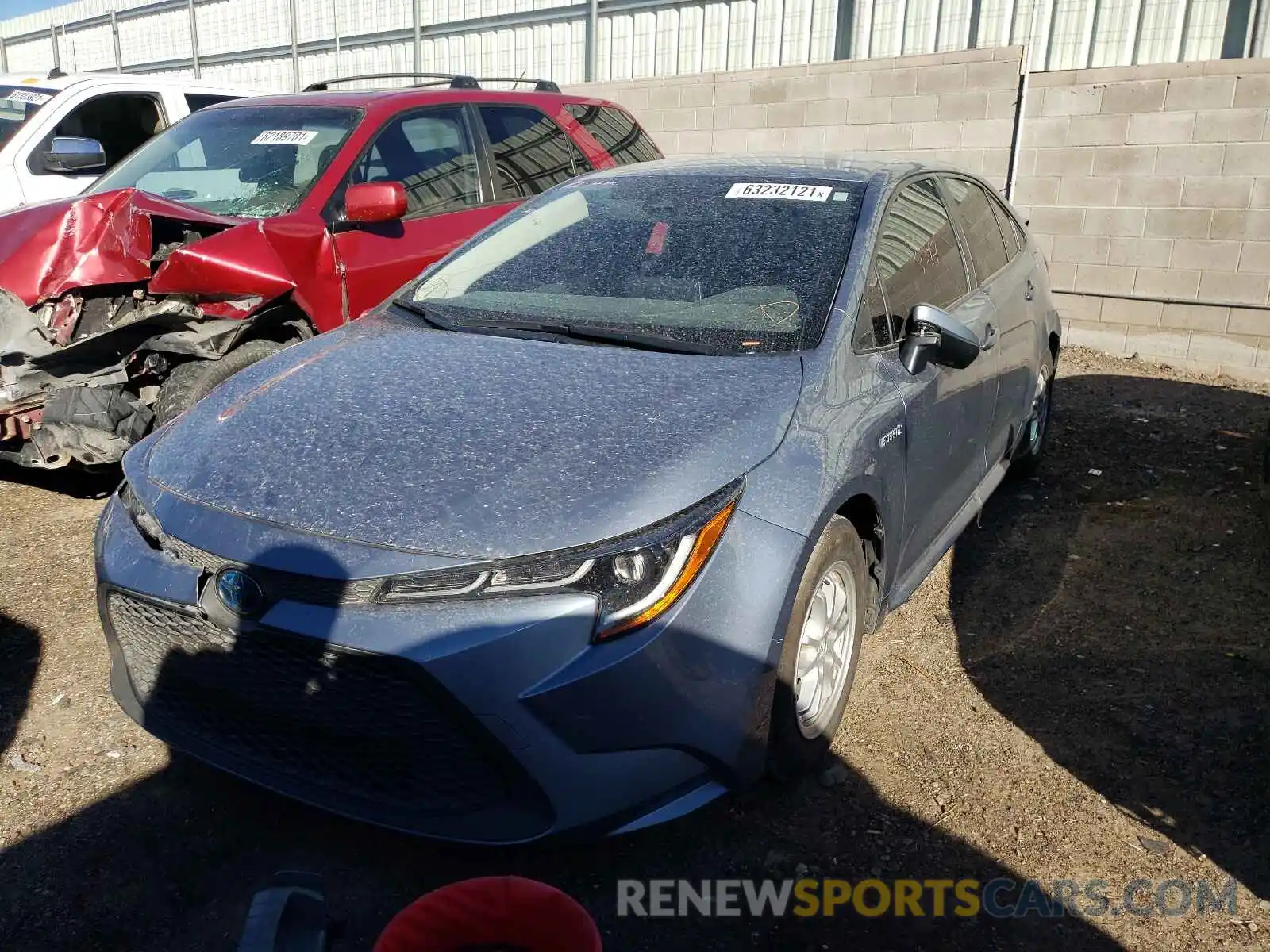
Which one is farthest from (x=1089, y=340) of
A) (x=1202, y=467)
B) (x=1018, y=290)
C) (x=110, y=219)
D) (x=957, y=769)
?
(x=110, y=219)

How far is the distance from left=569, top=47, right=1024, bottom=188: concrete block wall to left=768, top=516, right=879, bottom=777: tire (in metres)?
4.98

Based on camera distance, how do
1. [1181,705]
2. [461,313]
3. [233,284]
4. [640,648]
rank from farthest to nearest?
[233,284] → [461,313] → [1181,705] → [640,648]

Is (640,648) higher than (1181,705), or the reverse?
(640,648)

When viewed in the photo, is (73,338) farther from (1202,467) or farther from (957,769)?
(1202,467)

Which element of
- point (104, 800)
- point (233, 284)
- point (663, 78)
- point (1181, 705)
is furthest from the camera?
point (663, 78)

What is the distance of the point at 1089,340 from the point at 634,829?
7.04 meters

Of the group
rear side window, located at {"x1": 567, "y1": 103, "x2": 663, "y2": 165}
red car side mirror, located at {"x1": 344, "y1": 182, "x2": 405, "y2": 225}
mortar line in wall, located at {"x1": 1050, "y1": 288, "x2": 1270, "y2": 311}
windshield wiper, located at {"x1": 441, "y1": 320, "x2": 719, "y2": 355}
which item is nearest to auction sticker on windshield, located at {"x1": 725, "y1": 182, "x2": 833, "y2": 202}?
windshield wiper, located at {"x1": 441, "y1": 320, "x2": 719, "y2": 355}

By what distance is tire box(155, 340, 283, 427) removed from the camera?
170 inches

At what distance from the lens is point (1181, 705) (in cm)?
319

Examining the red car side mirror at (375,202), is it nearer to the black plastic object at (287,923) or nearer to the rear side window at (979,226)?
the rear side window at (979,226)

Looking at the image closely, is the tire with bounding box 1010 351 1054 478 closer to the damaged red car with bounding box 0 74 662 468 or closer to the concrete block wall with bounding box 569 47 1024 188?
the concrete block wall with bounding box 569 47 1024 188

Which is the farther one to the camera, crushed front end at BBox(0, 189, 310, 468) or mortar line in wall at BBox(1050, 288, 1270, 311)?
mortar line in wall at BBox(1050, 288, 1270, 311)

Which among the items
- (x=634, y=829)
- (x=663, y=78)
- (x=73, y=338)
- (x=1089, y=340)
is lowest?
(x=1089, y=340)

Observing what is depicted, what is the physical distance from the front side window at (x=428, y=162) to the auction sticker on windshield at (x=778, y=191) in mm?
2030
